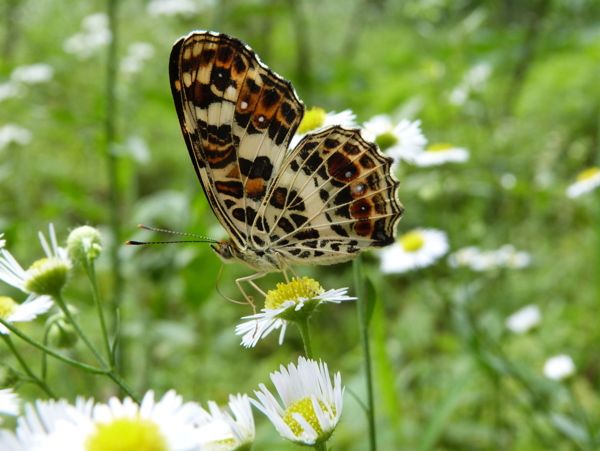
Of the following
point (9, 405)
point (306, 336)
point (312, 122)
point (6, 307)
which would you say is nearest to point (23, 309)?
point (6, 307)

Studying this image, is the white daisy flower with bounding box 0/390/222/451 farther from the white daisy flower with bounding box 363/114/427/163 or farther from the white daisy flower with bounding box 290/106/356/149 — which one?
the white daisy flower with bounding box 363/114/427/163

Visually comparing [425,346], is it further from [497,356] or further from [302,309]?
[302,309]

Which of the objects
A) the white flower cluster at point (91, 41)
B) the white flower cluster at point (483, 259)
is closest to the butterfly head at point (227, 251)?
the white flower cluster at point (483, 259)

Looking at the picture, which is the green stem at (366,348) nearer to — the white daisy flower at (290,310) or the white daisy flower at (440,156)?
the white daisy flower at (290,310)

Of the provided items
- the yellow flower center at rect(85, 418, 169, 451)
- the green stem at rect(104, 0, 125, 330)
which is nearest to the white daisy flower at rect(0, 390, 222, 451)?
the yellow flower center at rect(85, 418, 169, 451)

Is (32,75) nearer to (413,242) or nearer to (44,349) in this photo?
(413,242)

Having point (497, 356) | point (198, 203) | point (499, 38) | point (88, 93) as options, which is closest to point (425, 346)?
point (497, 356)
